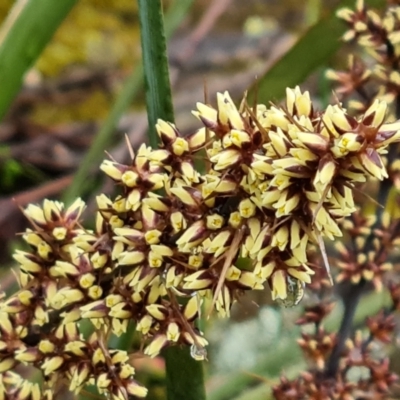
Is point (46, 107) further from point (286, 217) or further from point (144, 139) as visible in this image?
point (286, 217)

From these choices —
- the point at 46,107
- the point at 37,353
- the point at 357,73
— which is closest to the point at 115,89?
the point at 46,107

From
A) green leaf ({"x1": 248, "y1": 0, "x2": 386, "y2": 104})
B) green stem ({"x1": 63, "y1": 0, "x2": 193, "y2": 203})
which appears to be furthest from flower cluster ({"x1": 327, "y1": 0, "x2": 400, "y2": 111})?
green stem ({"x1": 63, "y1": 0, "x2": 193, "y2": 203})

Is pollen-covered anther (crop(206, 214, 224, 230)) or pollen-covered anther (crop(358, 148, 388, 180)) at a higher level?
pollen-covered anther (crop(358, 148, 388, 180))

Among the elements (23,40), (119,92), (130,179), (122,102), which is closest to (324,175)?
(130,179)

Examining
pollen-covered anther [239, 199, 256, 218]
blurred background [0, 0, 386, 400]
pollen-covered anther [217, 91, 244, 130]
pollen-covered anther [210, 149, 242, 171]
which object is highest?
pollen-covered anther [217, 91, 244, 130]

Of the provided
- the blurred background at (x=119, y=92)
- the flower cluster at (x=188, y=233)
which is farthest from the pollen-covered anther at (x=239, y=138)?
the blurred background at (x=119, y=92)

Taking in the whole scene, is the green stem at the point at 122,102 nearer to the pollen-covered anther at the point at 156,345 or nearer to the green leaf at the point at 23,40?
the green leaf at the point at 23,40

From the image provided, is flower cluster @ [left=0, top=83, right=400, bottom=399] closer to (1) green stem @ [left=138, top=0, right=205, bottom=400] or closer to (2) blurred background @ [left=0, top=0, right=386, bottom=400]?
(1) green stem @ [left=138, top=0, right=205, bottom=400]
